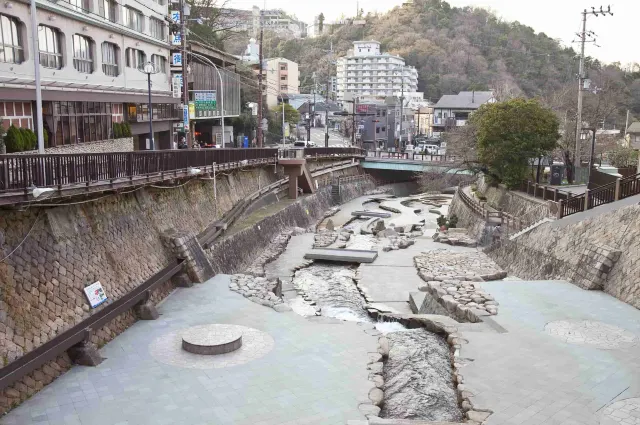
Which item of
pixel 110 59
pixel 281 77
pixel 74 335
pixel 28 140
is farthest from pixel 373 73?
pixel 74 335

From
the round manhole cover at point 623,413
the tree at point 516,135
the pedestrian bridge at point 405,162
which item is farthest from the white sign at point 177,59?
the round manhole cover at point 623,413

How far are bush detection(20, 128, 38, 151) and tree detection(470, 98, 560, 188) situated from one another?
25224 millimetres

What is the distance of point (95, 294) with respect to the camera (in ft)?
44.2

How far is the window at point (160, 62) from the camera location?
36350mm

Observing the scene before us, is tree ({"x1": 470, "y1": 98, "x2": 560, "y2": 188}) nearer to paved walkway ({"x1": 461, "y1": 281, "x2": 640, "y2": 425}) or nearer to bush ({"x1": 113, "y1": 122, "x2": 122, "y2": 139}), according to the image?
paved walkway ({"x1": 461, "y1": 281, "x2": 640, "y2": 425})

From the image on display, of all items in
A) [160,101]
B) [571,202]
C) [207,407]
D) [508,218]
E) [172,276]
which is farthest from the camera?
[160,101]

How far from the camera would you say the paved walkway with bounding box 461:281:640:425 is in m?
10.0

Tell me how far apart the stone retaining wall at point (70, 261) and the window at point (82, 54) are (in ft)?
32.6

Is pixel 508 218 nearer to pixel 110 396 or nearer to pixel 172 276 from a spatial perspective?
pixel 172 276

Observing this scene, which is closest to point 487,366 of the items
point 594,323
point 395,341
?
point 395,341

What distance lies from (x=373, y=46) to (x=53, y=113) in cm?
10896

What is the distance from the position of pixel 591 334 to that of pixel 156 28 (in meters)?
34.1

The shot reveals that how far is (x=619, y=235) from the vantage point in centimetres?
1814

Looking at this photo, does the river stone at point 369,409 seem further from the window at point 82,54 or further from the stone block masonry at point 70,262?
the window at point 82,54
